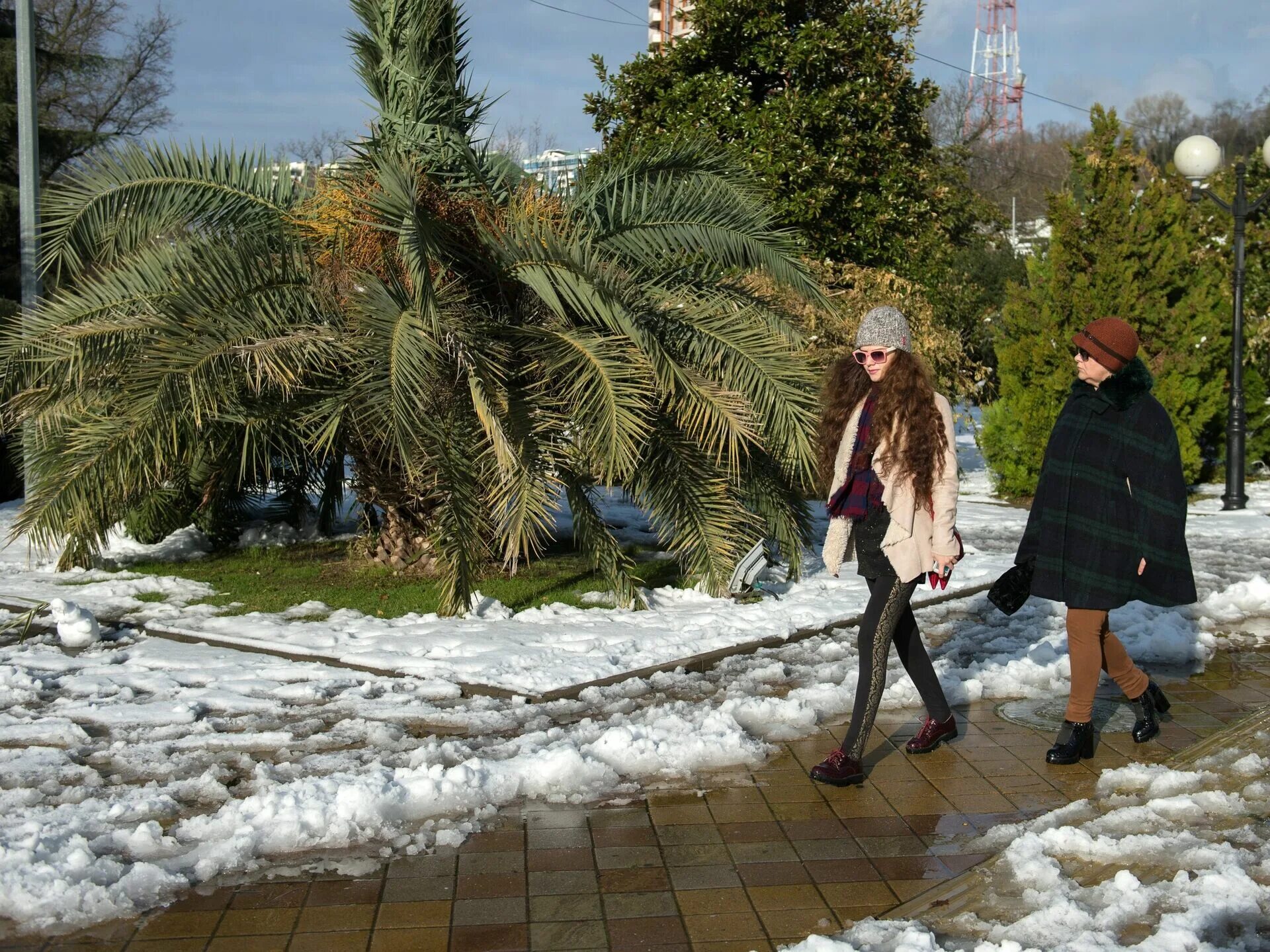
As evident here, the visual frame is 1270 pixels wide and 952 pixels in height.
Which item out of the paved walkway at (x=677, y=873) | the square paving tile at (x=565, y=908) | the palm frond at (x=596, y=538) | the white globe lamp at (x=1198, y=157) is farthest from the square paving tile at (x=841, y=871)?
the white globe lamp at (x=1198, y=157)

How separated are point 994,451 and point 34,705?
1237cm

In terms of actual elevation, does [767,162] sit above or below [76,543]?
above

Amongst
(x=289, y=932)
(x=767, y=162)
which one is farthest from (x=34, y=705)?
(x=767, y=162)

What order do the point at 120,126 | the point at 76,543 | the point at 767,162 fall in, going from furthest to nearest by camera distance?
the point at 120,126 < the point at 767,162 < the point at 76,543

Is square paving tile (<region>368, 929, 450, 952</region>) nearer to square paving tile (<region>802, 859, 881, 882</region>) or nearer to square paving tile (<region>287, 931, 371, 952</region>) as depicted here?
square paving tile (<region>287, 931, 371, 952</region>)

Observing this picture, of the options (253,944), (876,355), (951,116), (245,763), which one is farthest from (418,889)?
(951,116)

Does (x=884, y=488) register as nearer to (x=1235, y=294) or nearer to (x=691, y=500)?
A: (x=691, y=500)

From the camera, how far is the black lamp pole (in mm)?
14359

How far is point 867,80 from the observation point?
46.6 feet

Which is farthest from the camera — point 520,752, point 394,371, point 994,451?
point 994,451

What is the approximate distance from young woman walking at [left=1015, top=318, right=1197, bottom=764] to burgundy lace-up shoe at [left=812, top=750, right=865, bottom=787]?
866mm

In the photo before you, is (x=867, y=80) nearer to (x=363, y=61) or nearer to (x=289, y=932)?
(x=363, y=61)

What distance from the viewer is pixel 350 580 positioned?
911cm

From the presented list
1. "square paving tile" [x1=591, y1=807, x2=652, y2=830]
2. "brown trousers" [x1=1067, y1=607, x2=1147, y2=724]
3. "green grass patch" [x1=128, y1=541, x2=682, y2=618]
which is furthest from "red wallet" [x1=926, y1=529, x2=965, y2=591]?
"green grass patch" [x1=128, y1=541, x2=682, y2=618]
